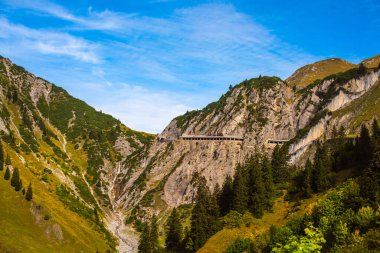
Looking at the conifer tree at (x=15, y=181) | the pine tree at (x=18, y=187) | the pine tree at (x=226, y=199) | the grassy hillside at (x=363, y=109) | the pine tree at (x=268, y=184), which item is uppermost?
the grassy hillside at (x=363, y=109)

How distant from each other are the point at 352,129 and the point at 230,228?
101m

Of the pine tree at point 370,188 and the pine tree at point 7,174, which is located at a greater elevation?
the pine tree at point 370,188

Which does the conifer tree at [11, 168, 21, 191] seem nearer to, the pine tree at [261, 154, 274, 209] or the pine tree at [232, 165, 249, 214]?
the pine tree at [232, 165, 249, 214]

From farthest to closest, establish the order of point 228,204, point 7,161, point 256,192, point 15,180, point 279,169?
point 7,161 < point 15,180 < point 279,169 < point 228,204 < point 256,192

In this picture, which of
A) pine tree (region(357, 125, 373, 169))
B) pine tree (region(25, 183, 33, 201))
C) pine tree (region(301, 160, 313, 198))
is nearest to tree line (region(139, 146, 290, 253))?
pine tree (region(301, 160, 313, 198))

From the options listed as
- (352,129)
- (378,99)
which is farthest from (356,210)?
(378,99)

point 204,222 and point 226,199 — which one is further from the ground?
point 226,199

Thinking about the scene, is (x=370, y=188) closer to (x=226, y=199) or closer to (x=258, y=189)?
(x=258, y=189)

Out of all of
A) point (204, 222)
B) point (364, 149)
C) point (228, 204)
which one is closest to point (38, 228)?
point (204, 222)

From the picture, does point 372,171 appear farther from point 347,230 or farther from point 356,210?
point 347,230

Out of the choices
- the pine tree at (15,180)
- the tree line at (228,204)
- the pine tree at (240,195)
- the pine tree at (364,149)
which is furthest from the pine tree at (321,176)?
the pine tree at (15,180)

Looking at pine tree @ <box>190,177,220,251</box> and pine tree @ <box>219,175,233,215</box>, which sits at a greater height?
pine tree @ <box>219,175,233,215</box>

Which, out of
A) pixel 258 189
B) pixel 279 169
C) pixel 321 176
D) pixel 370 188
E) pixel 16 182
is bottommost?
pixel 16 182

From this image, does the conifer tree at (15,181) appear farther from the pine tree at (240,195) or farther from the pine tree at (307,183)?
the pine tree at (307,183)
